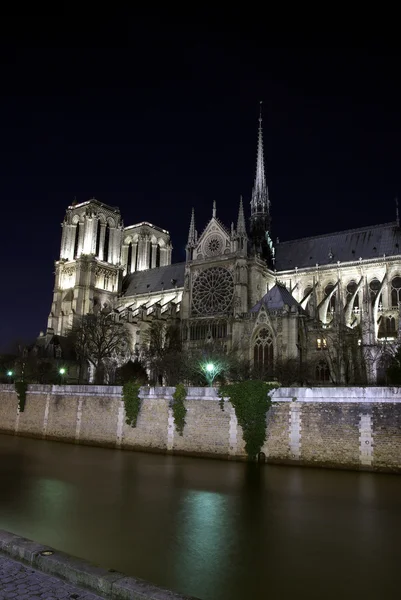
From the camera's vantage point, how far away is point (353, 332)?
1566 inches

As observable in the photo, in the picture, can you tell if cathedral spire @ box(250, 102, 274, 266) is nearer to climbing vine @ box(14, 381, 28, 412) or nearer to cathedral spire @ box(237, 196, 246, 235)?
cathedral spire @ box(237, 196, 246, 235)

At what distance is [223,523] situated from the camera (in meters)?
12.8

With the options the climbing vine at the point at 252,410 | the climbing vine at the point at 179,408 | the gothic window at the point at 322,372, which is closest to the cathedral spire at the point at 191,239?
the gothic window at the point at 322,372

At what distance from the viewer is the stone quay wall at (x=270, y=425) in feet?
63.7

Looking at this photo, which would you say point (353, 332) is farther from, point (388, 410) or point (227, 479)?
point (227, 479)

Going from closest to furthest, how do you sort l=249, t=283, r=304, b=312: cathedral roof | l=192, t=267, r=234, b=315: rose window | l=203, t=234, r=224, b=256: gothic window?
1. l=249, t=283, r=304, b=312: cathedral roof
2. l=192, t=267, r=234, b=315: rose window
3. l=203, t=234, r=224, b=256: gothic window

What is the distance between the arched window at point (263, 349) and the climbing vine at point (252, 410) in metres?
15.6

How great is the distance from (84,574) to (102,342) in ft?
140

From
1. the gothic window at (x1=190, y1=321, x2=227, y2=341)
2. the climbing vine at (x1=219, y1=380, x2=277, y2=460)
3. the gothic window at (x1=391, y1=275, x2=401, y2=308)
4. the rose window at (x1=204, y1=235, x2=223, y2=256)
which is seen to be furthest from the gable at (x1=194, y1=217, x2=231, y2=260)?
the climbing vine at (x1=219, y1=380, x2=277, y2=460)

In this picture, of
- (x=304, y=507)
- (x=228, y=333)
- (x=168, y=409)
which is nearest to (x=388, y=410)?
(x=304, y=507)

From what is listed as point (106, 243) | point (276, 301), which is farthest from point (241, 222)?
point (106, 243)

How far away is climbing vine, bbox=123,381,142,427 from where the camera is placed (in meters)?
25.9

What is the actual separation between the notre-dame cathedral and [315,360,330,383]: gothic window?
9 cm

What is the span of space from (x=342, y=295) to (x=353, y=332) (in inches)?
392
